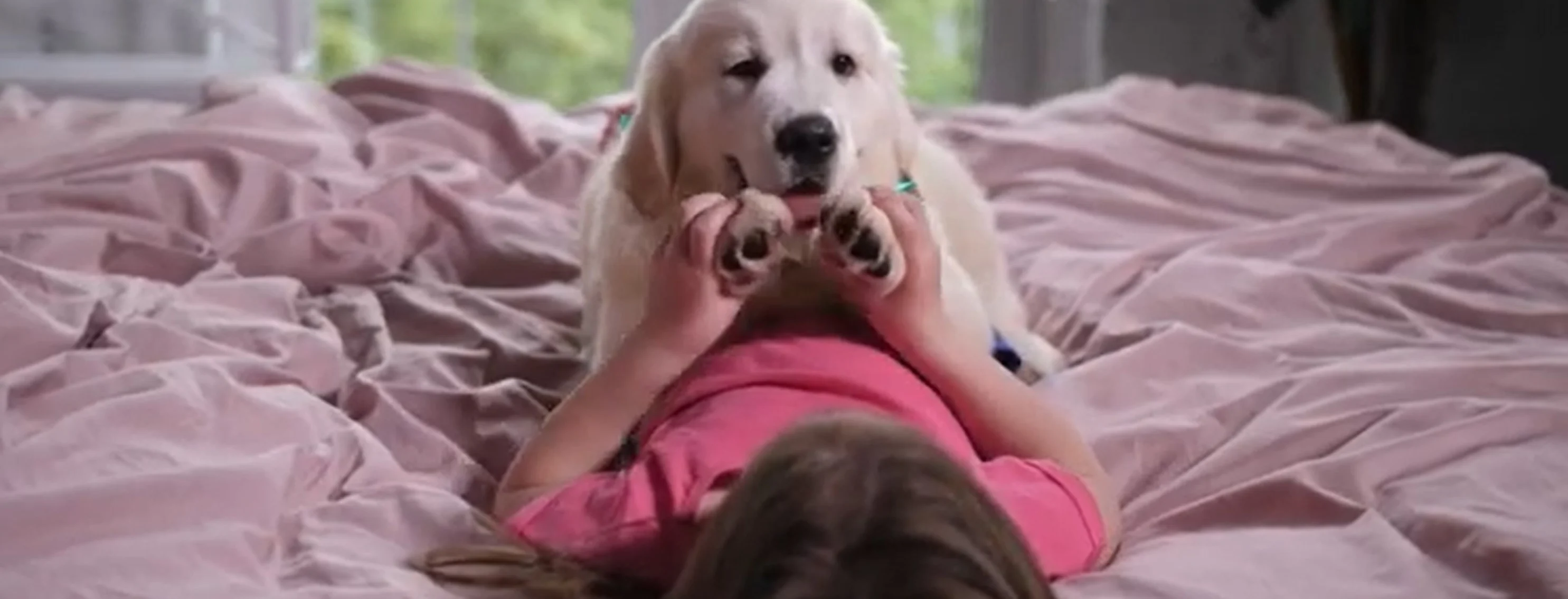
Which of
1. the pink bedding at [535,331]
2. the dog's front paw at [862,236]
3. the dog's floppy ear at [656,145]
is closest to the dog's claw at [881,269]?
the dog's front paw at [862,236]

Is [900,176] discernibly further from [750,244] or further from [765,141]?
[750,244]

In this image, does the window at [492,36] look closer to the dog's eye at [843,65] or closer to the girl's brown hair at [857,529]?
the dog's eye at [843,65]

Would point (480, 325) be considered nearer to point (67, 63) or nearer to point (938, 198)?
point (938, 198)

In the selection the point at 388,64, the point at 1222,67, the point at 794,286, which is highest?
the point at 794,286

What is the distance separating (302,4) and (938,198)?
1.85m

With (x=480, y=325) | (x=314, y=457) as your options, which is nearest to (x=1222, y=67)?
(x=480, y=325)

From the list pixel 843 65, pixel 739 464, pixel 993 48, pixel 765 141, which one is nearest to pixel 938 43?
pixel 993 48

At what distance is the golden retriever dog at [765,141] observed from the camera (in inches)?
52.7

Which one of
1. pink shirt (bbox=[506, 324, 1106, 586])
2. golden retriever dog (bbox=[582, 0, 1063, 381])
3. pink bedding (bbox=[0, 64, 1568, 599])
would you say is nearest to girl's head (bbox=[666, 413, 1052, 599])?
pink shirt (bbox=[506, 324, 1106, 586])

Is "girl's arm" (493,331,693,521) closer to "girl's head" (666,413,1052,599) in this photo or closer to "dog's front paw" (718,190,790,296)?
"dog's front paw" (718,190,790,296)

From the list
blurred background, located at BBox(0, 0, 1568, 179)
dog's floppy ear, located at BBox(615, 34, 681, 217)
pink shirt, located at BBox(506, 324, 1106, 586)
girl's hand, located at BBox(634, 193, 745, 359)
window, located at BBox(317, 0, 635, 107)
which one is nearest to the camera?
pink shirt, located at BBox(506, 324, 1106, 586)

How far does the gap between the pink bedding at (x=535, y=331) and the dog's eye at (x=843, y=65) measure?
0.33m

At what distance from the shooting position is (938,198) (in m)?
1.69

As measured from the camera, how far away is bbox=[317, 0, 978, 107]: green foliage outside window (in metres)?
3.25
